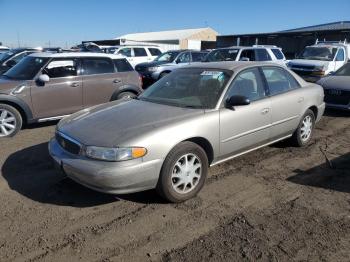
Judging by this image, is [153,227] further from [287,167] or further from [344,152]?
[344,152]

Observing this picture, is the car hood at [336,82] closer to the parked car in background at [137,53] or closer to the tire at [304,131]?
the tire at [304,131]

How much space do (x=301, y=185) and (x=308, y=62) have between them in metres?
10.5

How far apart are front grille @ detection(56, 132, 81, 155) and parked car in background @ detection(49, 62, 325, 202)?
0.04ft

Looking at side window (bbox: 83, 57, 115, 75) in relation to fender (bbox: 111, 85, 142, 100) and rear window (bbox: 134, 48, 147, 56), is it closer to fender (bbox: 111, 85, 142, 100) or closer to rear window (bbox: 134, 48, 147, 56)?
fender (bbox: 111, 85, 142, 100)

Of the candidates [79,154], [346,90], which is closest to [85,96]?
[79,154]

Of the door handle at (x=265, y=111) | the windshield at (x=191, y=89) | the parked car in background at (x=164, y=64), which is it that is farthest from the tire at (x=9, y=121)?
the parked car in background at (x=164, y=64)

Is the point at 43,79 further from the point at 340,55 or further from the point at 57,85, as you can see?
the point at 340,55

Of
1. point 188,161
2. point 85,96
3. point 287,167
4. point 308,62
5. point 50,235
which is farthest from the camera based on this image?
point 308,62

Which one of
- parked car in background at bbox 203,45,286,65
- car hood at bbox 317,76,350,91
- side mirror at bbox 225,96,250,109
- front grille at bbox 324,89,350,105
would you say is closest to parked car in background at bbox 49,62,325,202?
side mirror at bbox 225,96,250,109

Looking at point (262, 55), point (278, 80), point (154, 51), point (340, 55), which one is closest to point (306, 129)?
point (278, 80)

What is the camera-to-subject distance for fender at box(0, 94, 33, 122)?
22.9 ft

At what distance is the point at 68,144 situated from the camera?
4.14m

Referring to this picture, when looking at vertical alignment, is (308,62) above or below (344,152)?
above

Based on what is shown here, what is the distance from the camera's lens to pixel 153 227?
3678 mm
